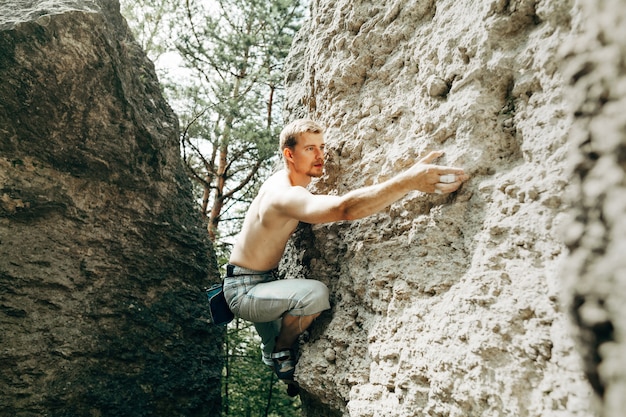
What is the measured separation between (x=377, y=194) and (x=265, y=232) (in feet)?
2.73

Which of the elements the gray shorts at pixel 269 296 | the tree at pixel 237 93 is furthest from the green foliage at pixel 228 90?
the gray shorts at pixel 269 296

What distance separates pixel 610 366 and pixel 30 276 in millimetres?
3484

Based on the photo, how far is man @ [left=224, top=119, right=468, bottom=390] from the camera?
2344 mm

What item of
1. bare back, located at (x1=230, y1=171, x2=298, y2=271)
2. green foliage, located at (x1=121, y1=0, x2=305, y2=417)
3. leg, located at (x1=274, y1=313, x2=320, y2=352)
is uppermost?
green foliage, located at (x1=121, y1=0, x2=305, y2=417)

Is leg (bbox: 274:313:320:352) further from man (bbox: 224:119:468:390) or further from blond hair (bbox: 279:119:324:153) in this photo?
blond hair (bbox: 279:119:324:153)

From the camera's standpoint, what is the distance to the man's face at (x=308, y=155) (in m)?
2.62

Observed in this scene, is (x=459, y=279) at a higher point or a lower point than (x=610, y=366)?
higher

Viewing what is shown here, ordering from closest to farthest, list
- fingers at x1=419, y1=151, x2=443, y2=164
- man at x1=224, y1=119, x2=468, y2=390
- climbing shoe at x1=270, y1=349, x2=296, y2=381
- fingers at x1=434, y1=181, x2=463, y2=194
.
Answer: fingers at x1=434, y1=181, x2=463, y2=194 → fingers at x1=419, y1=151, x2=443, y2=164 → man at x1=224, y1=119, x2=468, y2=390 → climbing shoe at x1=270, y1=349, x2=296, y2=381

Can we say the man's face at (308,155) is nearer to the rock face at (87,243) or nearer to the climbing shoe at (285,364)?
the climbing shoe at (285,364)

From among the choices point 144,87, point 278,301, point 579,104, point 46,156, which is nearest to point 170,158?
point 144,87

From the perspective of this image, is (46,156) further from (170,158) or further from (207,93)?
(207,93)

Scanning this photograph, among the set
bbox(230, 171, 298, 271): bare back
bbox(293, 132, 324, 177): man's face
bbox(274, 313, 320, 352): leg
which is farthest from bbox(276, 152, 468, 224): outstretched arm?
bbox(274, 313, 320, 352): leg

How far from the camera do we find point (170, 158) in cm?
408

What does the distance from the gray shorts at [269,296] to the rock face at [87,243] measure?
1.31 meters
